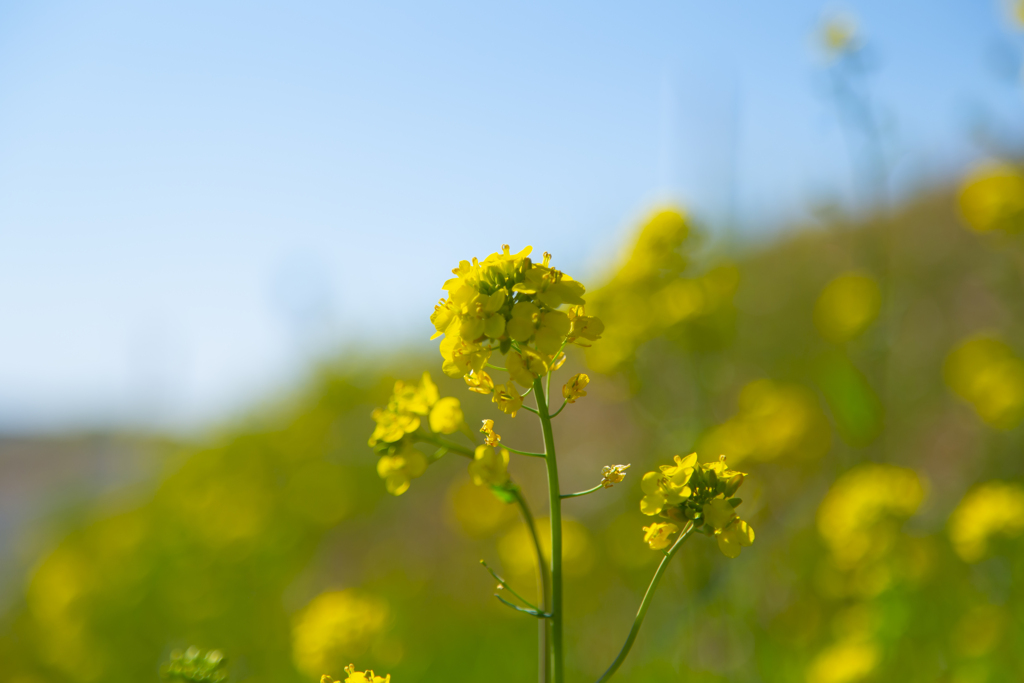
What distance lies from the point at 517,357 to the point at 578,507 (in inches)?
211

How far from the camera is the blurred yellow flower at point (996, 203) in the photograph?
417cm

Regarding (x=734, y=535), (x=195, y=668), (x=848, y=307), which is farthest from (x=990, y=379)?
(x=195, y=668)

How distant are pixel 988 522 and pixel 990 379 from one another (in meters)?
1.52

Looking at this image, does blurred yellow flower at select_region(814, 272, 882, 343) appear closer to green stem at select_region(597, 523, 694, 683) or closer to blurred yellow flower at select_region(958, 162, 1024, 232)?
blurred yellow flower at select_region(958, 162, 1024, 232)

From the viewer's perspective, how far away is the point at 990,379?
4.06 meters

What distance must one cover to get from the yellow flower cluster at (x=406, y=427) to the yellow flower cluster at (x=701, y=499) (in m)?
0.40

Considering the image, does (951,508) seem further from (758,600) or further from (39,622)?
(39,622)

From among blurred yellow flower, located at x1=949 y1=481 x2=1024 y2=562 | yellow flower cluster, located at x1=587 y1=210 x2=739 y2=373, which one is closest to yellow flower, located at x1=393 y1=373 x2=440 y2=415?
yellow flower cluster, located at x1=587 y1=210 x2=739 y2=373

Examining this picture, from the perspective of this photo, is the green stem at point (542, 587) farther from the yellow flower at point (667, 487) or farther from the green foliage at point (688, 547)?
the green foliage at point (688, 547)

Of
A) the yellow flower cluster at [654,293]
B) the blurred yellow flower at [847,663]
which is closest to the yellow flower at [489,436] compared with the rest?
the yellow flower cluster at [654,293]

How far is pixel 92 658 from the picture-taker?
15.6 feet

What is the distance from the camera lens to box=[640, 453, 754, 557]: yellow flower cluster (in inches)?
43.1

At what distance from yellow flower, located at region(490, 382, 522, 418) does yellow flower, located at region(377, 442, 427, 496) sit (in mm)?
231

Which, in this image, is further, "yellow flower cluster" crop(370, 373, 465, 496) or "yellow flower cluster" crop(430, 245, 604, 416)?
"yellow flower cluster" crop(370, 373, 465, 496)
